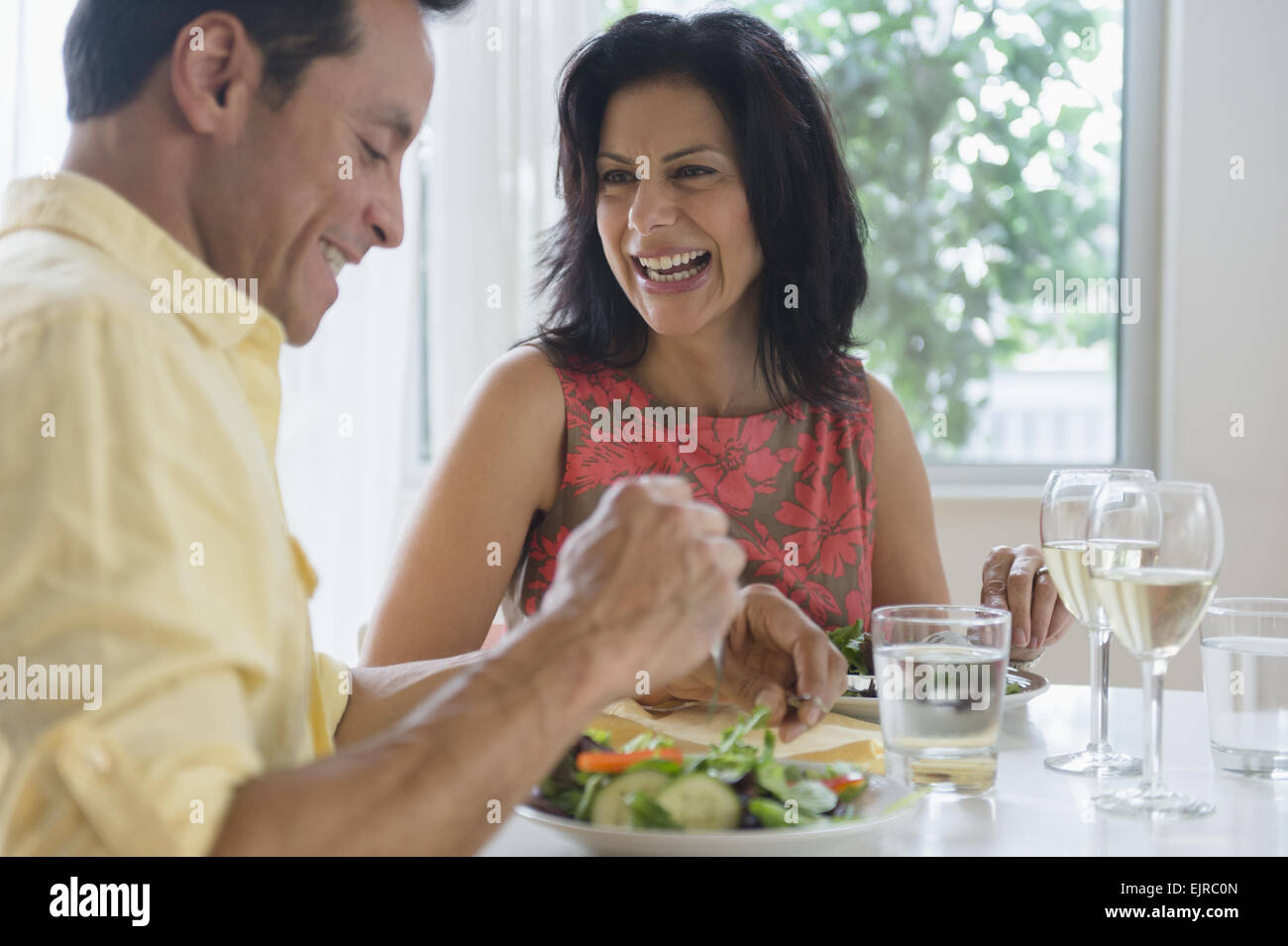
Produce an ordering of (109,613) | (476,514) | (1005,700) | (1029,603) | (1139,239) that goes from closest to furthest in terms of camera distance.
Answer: (109,613), (1005,700), (1029,603), (476,514), (1139,239)

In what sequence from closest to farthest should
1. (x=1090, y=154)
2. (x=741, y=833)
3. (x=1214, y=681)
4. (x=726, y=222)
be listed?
(x=741, y=833)
(x=1214, y=681)
(x=726, y=222)
(x=1090, y=154)

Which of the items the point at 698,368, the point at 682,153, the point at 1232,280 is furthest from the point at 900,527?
the point at 1232,280

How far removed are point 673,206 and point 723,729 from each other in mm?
907

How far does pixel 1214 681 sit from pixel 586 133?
1234 mm

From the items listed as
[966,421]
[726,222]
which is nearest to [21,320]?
[726,222]

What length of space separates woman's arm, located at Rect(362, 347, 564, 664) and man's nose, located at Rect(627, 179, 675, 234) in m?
0.24

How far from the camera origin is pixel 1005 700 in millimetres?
1258

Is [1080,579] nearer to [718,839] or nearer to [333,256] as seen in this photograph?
[718,839]

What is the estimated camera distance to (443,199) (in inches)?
131

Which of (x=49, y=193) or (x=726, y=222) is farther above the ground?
(x=726, y=222)

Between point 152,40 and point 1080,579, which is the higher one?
point 152,40

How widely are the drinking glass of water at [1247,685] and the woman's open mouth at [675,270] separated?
94 cm

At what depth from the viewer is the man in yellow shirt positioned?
63cm
